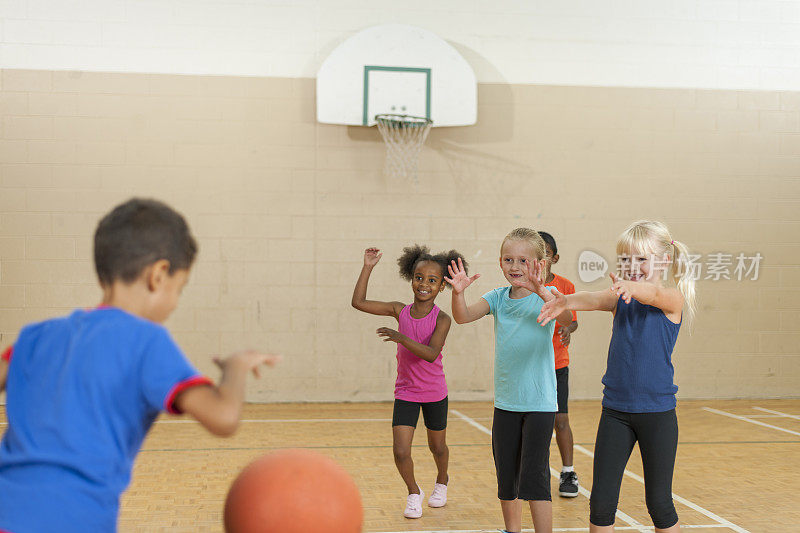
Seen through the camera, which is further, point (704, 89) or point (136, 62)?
point (704, 89)

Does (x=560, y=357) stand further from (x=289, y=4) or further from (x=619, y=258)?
(x=289, y=4)

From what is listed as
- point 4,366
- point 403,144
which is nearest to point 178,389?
point 4,366

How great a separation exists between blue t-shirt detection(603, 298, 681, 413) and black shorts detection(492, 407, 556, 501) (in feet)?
1.19

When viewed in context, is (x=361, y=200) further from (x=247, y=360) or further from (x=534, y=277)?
(x=247, y=360)

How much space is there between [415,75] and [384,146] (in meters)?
0.78

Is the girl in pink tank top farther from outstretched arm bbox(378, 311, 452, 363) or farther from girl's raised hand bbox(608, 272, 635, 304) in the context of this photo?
girl's raised hand bbox(608, 272, 635, 304)

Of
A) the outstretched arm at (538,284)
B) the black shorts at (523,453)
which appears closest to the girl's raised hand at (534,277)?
the outstretched arm at (538,284)

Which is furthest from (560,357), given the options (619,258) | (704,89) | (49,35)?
(49,35)

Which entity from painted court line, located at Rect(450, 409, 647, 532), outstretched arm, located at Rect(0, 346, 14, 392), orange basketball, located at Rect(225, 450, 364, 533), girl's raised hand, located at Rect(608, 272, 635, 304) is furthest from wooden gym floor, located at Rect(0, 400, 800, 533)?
outstretched arm, located at Rect(0, 346, 14, 392)

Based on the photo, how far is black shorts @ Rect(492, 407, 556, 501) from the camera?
10.6 feet

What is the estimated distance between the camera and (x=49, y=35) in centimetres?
749

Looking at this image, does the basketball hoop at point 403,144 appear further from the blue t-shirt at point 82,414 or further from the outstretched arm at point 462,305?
the blue t-shirt at point 82,414

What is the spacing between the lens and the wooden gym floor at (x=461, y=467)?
399 cm

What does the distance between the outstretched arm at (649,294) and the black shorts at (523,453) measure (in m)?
0.70
